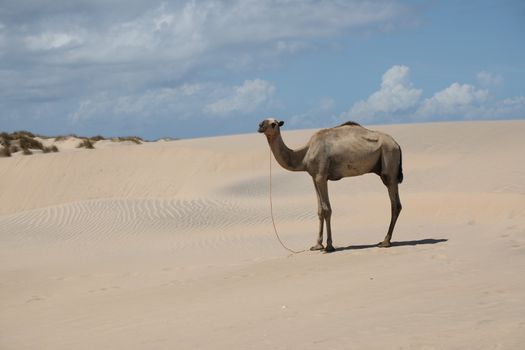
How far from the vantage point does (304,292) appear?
8289 mm

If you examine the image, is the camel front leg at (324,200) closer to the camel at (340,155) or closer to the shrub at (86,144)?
the camel at (340,155)

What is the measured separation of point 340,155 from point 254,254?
11.9 ft

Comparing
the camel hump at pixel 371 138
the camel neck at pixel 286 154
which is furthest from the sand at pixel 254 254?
the camel hump at pixel 371 138

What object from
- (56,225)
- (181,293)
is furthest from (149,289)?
(56,225)

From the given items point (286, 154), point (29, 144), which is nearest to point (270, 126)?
point (286, 154)

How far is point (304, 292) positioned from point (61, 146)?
3978 centimetres

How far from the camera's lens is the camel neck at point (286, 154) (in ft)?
36.8

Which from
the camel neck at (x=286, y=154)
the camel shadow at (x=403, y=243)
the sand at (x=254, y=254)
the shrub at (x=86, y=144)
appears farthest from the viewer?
the shrub at (x=86, y=144)

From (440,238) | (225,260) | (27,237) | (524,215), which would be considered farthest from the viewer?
(27,237)

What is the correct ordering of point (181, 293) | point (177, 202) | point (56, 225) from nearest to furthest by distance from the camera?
1. point (181, 293)
2. point (56, 225)
3. point (177, 202)

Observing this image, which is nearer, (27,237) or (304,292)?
(304,292)

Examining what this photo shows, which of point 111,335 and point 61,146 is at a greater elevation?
point 61,146

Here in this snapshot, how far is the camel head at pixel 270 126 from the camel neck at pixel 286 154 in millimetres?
87

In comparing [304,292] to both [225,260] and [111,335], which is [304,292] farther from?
[225,260]
